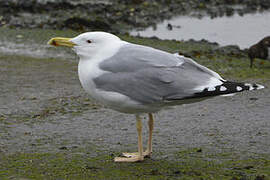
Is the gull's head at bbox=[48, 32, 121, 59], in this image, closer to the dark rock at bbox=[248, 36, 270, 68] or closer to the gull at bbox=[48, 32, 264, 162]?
the gull at bbox=[48, 32, 264, 162]

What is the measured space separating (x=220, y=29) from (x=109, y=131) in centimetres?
912

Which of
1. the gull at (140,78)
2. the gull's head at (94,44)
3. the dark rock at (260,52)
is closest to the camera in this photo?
the gull at (140,78)

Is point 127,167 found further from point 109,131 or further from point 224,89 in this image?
point 109,131

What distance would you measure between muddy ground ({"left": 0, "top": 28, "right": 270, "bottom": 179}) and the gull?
364 mm

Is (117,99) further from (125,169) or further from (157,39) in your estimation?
(157,39)

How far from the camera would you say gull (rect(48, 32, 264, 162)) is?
13.1 feet

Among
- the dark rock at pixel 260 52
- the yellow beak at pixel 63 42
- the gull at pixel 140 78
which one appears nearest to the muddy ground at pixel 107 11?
the dark rock at pixel 260 52

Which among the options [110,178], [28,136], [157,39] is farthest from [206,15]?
[110,178]

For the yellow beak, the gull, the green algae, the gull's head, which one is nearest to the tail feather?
the gull

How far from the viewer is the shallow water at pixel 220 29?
12.7m

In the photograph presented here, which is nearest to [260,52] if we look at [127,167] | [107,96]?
[127,167]

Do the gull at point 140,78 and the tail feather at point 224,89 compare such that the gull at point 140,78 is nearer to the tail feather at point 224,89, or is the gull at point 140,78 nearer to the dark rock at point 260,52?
the tail feather at point 224,89

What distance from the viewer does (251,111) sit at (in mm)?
6098

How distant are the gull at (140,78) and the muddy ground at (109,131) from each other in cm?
36
